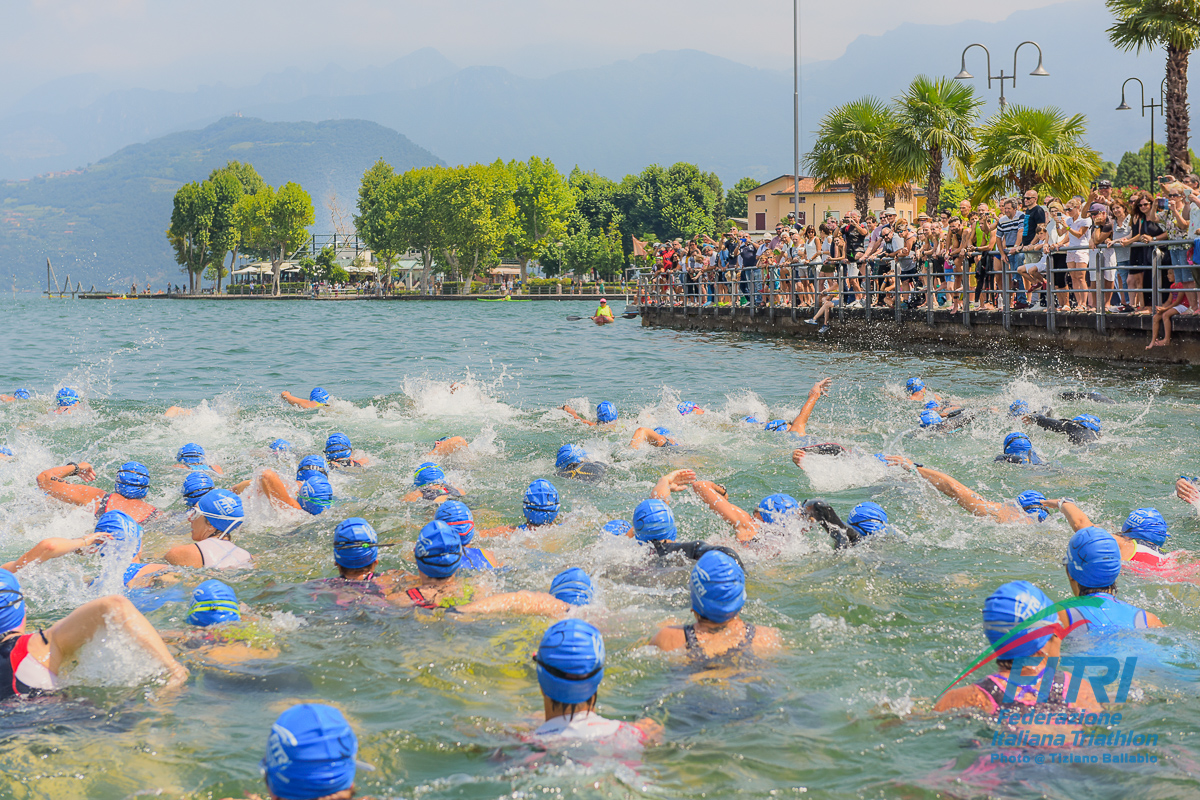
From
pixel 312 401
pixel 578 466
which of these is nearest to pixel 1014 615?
pixel 578 466

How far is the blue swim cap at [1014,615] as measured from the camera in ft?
14.2

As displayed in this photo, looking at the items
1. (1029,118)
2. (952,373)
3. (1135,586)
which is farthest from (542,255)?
(1135,586)

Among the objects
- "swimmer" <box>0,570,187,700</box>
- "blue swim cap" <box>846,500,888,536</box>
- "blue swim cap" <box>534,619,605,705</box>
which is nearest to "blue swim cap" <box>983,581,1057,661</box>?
"blue swim cap" <box>534,619,605,705</box>

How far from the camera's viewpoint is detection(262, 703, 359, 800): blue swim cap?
3.10m

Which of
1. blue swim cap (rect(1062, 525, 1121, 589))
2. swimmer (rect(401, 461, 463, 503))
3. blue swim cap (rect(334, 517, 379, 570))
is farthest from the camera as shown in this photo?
swimmer (rect(401, 461, 463, 503))

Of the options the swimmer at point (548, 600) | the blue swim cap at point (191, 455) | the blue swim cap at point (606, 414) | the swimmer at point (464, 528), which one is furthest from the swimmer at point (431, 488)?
the blue swim cap at point (606, 414)

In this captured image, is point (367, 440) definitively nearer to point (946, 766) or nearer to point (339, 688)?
point (339, 688)

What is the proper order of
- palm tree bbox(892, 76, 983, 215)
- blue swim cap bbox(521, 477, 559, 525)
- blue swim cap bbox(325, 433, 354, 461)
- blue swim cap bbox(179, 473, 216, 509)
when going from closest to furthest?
blue swim cap bbox(521, 477, 559, 525) < blue swim cap bbox(179, 473, 216, 509) < blue swim cap bbox(325, 433, 354, 461) < palm tree bbox(892, 76, 983, 215)

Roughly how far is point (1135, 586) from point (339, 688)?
514 cm

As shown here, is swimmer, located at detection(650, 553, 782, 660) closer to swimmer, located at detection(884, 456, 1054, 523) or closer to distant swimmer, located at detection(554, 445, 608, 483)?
swimmer, located at detection(884, 456, 1054, 523)

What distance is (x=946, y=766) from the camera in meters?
4.10

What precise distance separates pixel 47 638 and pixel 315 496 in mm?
3742

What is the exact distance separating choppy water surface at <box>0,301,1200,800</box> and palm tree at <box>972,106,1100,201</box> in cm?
1581

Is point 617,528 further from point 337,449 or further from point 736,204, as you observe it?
point 736,204
